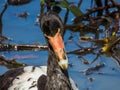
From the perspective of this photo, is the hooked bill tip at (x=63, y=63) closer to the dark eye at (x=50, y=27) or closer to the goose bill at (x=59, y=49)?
the goose bill at (x=59, y=49)

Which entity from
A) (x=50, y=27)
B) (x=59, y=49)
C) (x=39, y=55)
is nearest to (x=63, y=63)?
(x=59, y=49)

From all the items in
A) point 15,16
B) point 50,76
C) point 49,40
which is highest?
point 49,40

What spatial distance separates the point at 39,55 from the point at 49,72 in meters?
1.35

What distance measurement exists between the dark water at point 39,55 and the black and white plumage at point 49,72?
59 centimetres

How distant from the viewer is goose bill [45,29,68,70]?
2.64m

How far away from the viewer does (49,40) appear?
8.96 ft

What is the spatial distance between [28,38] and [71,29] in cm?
45

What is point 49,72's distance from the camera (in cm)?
295

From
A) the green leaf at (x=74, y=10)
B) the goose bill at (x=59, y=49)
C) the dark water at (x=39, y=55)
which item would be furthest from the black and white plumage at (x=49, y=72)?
the green leaf at (x=74, y=10)

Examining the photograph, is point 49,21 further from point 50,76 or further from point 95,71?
point 95,71

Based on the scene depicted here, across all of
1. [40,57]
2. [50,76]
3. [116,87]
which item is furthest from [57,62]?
[40,57]

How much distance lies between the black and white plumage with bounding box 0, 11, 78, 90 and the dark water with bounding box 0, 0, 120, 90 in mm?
593

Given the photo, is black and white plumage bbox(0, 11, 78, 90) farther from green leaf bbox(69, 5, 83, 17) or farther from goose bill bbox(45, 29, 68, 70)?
green leaf bbox(69, 5, 83, 17)

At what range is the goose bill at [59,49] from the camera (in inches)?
104
